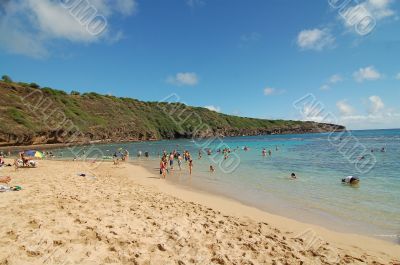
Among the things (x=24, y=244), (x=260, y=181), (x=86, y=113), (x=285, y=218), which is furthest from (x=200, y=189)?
(x=86, y=113)

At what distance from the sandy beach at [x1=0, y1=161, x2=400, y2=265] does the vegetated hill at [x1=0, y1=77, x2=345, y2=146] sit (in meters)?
69.1

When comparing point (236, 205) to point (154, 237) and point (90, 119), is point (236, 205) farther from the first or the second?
point (90, 119)

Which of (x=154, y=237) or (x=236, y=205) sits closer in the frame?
(x=154, y=237)

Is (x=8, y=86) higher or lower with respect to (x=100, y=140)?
higher

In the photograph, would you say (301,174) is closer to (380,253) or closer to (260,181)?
(260,181)

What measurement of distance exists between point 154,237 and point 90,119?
101 metres

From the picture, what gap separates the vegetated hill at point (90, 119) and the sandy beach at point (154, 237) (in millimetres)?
69134

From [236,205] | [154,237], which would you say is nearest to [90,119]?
[236,205]

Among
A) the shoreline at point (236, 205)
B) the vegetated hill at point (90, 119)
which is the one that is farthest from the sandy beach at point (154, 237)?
the vegetated hill at point (90, 119)

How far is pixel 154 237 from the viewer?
7191 millimetres

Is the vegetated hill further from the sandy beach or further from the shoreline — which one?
the sandy beach

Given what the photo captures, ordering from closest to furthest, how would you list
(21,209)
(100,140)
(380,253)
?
(380,253)
(21,209)
(100,140)

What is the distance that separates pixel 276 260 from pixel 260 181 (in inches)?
573

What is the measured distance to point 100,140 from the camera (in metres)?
95.8
